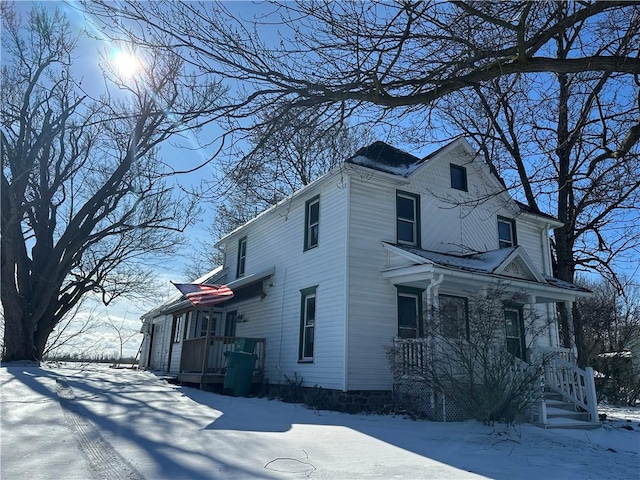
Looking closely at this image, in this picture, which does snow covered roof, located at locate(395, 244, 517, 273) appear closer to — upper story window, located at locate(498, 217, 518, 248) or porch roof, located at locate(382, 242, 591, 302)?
porch roof, located at locate(382, 242, 591, 302)

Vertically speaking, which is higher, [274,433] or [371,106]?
[371,106]

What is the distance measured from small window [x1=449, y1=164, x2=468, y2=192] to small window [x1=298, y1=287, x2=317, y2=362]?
17.5 ft

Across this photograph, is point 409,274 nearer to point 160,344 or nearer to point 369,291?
point 369,291

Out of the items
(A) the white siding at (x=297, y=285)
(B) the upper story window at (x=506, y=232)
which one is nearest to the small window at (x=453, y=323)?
(A) the white siding at (x=297, y=285)

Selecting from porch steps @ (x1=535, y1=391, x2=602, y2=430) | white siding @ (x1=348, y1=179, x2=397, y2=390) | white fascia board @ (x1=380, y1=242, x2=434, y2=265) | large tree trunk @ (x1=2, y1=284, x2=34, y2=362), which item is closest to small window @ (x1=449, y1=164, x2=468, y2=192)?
white siding @ (x1=348, y1=179, x2=397, y2=390)

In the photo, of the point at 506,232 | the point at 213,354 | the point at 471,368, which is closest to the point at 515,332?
the point at 506,232

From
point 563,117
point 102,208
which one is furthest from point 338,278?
point 102,208

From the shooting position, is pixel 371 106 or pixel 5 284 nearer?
pixel 371 106

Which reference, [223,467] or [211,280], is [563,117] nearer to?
[223,467]

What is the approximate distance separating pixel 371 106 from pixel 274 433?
15.4ft

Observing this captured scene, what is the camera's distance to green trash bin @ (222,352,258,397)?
12.3 meters

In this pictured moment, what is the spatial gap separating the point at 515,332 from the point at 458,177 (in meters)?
4.79

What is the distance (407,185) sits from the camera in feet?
41.4

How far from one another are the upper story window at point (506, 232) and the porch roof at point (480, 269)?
7.34 ft
